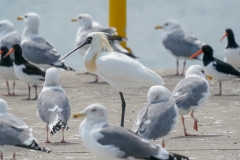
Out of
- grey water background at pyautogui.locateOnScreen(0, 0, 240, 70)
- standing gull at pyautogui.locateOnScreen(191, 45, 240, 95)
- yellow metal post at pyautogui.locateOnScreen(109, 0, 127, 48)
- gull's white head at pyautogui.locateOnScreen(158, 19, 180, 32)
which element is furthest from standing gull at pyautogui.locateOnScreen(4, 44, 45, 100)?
grey water background at pyautogui.locateOnScreen(0, 0, 240, 70)

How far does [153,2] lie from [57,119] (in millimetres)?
33068

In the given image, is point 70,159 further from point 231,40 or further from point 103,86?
point 231,40

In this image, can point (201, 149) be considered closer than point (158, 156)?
No

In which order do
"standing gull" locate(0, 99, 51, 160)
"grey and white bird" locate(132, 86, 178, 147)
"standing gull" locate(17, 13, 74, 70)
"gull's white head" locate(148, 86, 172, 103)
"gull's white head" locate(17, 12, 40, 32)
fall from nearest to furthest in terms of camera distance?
"standing gull" locate(0, 99, 51, 160), "grey and white bird" locate(132, 86, 178, 147), "gull's white head" locate(148, 86, 172, 103), "standing gull" locate(17, 13, 74, 70), "gull's white head" locate(17, 12, 40, 32)

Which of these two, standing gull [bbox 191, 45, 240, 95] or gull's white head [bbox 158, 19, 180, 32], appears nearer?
standing gull [bbox 191, 45, 240, 95]

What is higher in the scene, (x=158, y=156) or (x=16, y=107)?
(x=158, y=156)

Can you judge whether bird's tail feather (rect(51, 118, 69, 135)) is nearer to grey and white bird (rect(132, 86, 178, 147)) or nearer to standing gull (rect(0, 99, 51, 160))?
standing gull (rect(0, 99, 51, 160))

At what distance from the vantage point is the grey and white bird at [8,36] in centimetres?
1681

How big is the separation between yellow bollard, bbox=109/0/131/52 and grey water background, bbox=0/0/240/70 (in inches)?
358

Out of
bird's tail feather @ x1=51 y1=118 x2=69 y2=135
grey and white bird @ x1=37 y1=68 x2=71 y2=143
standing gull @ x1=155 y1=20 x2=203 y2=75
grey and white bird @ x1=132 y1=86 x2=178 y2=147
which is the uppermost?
grey and white bird @ x1=132 y1=86 x2=178 y2=147

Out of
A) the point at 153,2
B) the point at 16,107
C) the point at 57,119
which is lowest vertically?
the point at 153,2

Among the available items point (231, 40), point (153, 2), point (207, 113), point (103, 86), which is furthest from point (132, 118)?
point (153, 2)

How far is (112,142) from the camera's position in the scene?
258 inches

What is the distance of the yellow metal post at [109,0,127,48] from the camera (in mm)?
16656
